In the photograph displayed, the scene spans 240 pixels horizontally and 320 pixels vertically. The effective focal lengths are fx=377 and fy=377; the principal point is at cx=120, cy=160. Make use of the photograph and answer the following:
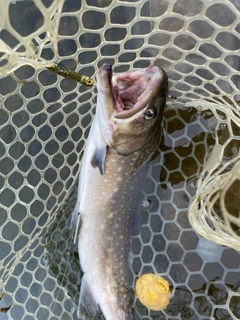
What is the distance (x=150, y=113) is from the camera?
1.79m

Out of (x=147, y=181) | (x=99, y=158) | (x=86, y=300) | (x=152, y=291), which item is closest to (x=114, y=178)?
(x=99, y=158)

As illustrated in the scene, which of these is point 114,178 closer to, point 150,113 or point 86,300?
point 150,113

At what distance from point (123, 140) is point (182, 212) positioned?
0.99 m

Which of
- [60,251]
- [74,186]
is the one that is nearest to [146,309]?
[60,251]

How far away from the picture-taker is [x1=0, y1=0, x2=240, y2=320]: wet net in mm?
2455

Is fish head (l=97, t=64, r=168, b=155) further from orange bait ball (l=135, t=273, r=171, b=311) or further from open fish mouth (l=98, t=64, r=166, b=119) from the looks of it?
orange bait ball (l=135, t=273, r=171, b=311)

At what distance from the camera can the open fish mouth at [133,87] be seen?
1725 mm

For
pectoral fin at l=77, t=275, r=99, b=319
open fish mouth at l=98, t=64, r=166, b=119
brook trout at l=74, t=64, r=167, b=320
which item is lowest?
pectoral fin at l=77, t=275, r=99, b=319

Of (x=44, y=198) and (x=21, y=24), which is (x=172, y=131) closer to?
(x=44, y=198)

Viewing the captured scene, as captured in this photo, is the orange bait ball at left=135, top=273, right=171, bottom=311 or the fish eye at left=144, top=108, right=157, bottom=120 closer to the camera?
the fish eye at left=144, top=108, right=157, bottom=120

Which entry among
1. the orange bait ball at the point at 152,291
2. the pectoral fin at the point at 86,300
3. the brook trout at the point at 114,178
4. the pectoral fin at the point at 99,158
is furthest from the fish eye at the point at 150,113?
the orange bait ball at the point at 152,291

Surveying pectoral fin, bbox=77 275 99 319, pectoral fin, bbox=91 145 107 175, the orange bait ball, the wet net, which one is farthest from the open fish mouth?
the orange bait ball

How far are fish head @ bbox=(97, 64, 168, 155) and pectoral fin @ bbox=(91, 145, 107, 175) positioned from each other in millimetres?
58

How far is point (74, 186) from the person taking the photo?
106 inches
